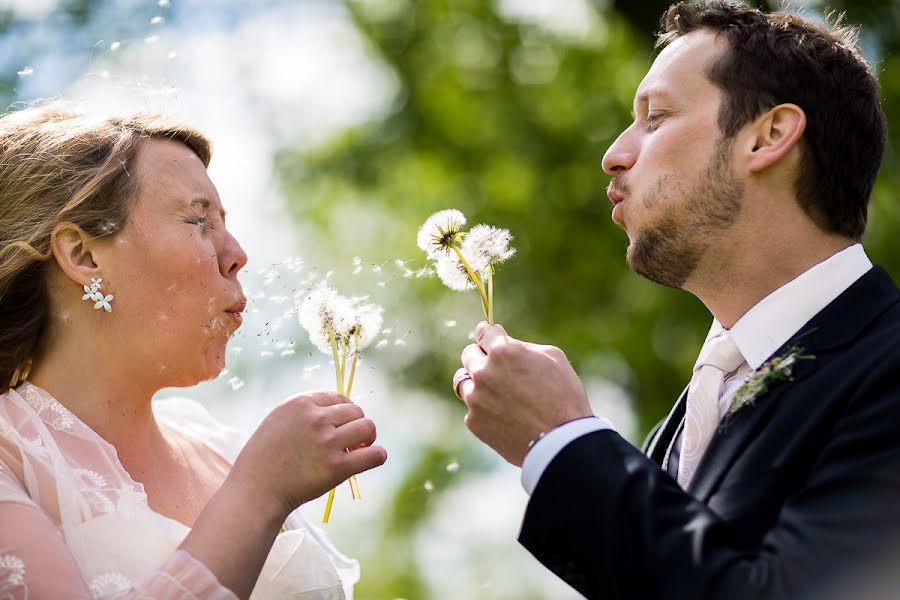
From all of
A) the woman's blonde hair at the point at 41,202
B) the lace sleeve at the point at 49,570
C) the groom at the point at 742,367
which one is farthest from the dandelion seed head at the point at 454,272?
the lace sleeve at the point at 49,570

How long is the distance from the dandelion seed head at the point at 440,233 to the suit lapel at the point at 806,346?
129 cm

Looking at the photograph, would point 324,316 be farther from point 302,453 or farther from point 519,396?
point 519,396

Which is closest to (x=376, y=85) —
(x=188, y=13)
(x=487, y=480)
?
(x=188, y=13)

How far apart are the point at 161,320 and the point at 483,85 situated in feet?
29.7

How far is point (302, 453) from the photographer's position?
10.6ft

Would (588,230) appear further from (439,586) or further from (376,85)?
(439,586)

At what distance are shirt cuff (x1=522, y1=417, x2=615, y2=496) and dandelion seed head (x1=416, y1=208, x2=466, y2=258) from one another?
44.2 inches

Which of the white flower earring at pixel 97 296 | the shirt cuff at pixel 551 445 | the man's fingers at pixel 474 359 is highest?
the white flower earring at pixel 97 296

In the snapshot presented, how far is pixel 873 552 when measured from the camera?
2.53m

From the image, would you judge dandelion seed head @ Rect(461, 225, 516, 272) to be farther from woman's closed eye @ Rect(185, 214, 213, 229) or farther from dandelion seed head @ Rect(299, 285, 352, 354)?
woman's closed eye @ Rect(185, 214, 213, 229)

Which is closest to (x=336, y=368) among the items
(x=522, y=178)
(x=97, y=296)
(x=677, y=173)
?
(x=97, y=296)

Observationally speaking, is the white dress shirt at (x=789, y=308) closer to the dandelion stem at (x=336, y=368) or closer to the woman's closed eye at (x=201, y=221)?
the dandelion stem at (x=336, y=368)

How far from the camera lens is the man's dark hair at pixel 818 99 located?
137 inches

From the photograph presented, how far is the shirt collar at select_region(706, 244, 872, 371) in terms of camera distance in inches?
126
